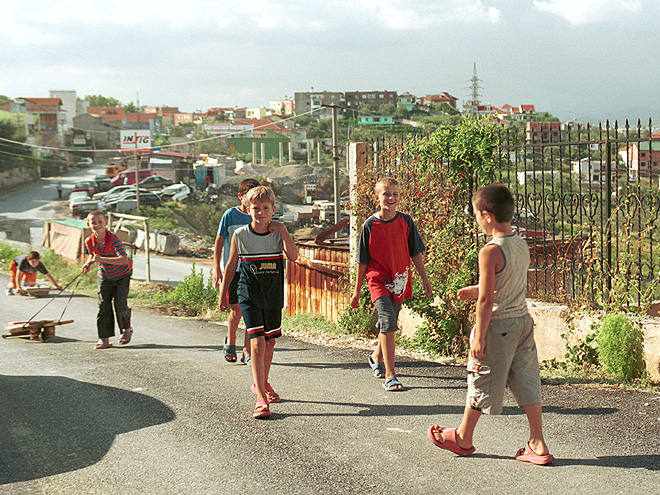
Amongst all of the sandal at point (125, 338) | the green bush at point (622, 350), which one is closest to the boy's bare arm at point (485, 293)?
the green bush at point (622, 350)

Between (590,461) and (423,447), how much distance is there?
41.0 inches

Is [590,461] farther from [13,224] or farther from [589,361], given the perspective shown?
[13,224]

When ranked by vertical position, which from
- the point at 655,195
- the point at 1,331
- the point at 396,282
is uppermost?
the point at 655,195

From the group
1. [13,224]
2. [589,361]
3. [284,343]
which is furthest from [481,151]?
[13,224]

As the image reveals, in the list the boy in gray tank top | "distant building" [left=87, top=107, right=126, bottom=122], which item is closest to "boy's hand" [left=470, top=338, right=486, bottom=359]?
the boy in gray tank top

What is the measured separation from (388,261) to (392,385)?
1074mm

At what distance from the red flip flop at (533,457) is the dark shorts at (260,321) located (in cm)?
209

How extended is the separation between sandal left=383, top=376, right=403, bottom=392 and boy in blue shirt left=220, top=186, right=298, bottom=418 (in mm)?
1103

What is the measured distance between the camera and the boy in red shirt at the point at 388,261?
5992 millimetres

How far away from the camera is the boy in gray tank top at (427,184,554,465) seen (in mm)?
4121

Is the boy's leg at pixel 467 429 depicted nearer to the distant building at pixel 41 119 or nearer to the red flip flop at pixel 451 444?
the red flip flop at pixel 451 444

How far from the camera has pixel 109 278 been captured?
8.31m

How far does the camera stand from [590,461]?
4.28 meters

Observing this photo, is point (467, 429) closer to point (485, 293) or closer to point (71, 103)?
point (485, 293)
